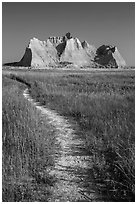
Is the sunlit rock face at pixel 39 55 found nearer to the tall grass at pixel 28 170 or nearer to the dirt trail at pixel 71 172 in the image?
the dirt trail at pixel 71 172

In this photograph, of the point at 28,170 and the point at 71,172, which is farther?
the point at 71,172

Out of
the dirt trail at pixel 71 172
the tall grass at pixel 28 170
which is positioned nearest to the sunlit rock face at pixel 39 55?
the dirt trail at pixel 71 172

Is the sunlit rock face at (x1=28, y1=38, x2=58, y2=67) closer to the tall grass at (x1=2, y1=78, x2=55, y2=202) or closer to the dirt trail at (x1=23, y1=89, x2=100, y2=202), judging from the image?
the dirt trail at (x1=23, y1=89, x2=100, y2=202)

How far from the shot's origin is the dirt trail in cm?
415

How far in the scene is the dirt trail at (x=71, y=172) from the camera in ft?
13.6

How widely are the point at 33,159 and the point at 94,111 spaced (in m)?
5.33

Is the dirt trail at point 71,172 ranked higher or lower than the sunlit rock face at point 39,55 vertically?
lower

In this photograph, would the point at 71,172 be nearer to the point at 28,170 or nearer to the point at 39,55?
the point at 28,170

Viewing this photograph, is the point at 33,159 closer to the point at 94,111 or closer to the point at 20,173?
the point at 20,173

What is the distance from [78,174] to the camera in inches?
193

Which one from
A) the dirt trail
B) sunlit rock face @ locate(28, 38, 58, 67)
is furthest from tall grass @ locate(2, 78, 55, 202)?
sunlit rock face @ locate(28, 38, 58, 67)

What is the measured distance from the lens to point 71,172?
4992mm

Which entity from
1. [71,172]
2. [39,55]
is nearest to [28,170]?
[71,172]

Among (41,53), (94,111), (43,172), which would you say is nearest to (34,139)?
(43,172)
